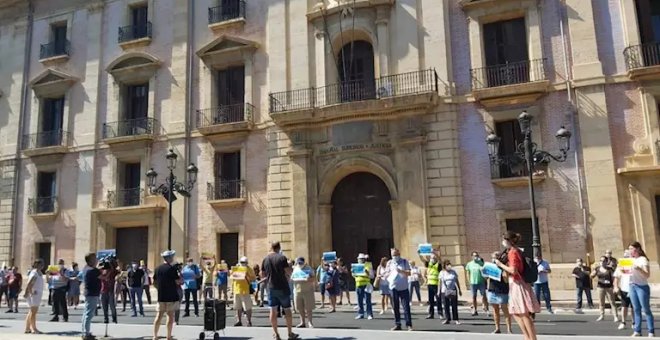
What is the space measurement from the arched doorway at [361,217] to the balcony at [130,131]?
915 cm

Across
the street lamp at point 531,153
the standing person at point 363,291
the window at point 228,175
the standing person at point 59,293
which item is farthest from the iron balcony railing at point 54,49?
the street lamp at point 531,153

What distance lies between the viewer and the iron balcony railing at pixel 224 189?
2305 cm

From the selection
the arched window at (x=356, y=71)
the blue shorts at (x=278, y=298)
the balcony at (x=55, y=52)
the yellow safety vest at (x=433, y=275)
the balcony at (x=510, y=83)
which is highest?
the balcony at (x=55, y=52)

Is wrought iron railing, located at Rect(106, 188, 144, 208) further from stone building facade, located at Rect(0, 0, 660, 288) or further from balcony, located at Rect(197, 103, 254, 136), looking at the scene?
balcony, located at Rect(197, 103, 254, 136)

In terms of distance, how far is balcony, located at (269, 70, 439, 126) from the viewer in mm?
20125

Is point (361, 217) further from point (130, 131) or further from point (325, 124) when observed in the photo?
point (130, 131)

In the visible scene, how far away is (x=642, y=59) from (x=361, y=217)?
11304 mm

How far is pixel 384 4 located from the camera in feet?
71.3

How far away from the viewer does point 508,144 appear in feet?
65.4

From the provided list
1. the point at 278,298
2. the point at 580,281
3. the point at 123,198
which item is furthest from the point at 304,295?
the point at 123,198

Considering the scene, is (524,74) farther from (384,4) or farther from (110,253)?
(110,253)

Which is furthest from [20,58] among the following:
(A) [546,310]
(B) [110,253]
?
(A) [546,310]

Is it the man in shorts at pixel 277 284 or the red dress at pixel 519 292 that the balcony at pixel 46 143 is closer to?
the man in shorts at pixel 277 284

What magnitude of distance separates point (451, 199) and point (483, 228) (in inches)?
59.2
